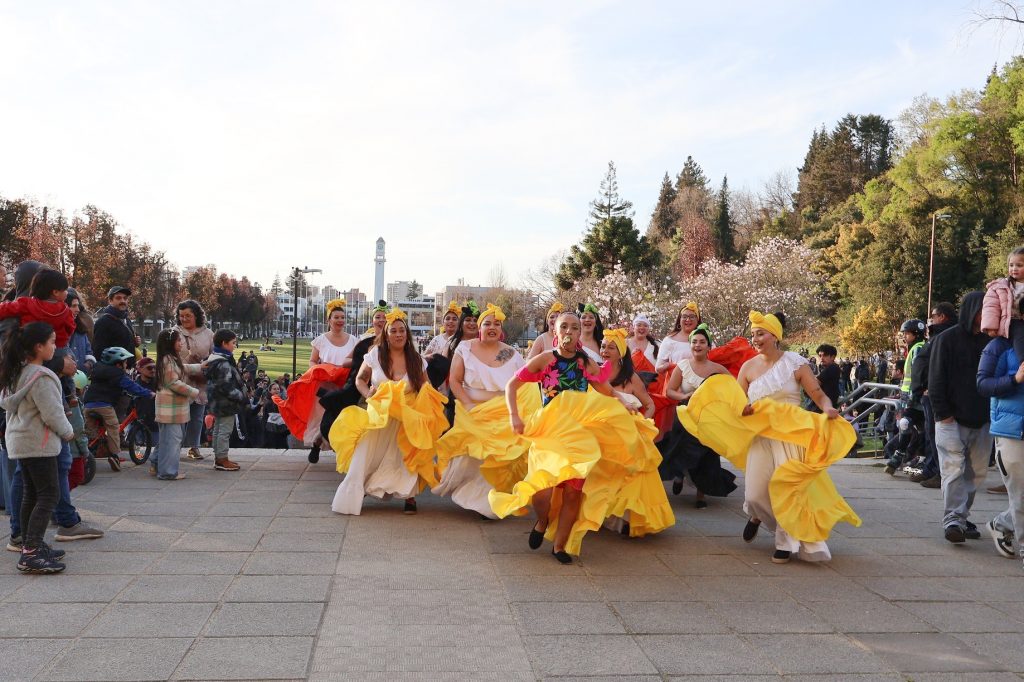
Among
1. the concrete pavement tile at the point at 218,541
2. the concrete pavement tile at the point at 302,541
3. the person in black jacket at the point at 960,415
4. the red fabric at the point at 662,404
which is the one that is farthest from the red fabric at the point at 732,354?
the concrete pavement tile at the point at 218,541

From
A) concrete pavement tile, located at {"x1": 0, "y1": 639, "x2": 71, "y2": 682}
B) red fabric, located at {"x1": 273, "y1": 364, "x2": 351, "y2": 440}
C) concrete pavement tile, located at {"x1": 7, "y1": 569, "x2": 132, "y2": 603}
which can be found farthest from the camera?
red fabric, located at {"x1": 273, "y1": 364, "x2": 351, "y2": 440}

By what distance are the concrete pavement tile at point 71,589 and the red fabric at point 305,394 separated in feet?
15.3

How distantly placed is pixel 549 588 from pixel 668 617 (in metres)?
0.84

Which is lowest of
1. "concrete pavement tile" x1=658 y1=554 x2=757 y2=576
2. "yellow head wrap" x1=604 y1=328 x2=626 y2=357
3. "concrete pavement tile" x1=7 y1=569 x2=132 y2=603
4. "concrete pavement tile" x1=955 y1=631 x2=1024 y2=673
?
"concrete pavement tile" x1=658 y1=554 x2=757 y2=576

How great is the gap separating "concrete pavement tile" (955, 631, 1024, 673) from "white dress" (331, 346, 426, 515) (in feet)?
14.9

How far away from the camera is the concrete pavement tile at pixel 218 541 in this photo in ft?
20.0

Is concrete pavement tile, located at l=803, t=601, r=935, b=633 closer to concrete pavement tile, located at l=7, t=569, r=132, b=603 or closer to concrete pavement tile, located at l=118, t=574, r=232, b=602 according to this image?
concrete pavement tile, located at l=118, t=574, r=232, b=602

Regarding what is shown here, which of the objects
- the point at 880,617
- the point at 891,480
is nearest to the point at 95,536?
A: the point at 880,617

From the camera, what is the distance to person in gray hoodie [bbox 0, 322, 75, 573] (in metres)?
5.42

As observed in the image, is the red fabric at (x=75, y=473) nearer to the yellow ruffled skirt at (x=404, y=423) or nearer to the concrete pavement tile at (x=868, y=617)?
the yellow ruffled skirt at (x=404, y=423)

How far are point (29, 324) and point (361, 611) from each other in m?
2.94

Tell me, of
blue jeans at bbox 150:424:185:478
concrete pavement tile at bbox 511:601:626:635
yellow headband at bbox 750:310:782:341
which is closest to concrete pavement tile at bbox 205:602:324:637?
concrete pavement tile at bbox 511:601:626:635

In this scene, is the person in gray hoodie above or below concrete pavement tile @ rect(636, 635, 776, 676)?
above

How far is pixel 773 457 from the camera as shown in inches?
248
